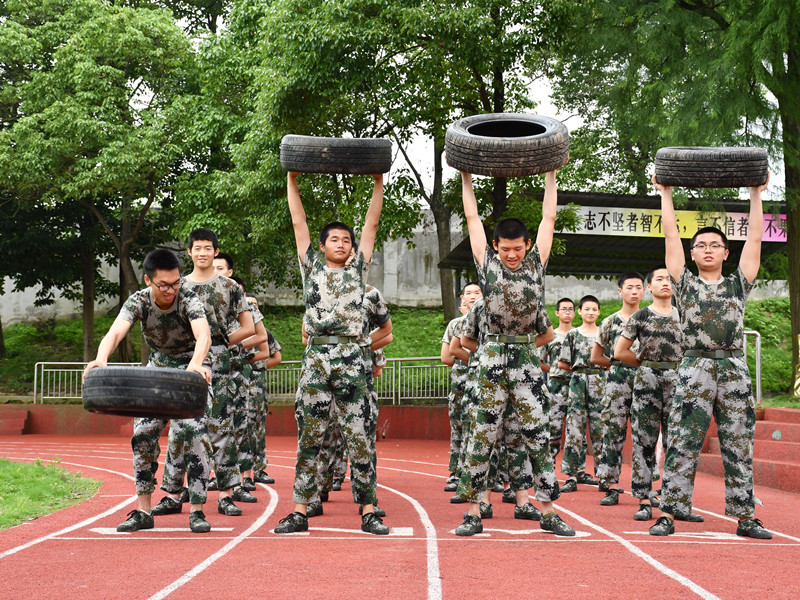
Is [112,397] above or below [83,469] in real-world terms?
above

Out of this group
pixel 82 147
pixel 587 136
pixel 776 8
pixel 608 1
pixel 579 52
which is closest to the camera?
pixel 776 8

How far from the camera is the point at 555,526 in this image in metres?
6.37

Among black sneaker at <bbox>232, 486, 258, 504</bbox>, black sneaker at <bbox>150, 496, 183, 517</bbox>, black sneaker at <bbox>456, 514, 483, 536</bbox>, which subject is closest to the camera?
black sneaker at <bbox>456, 514, 483, 536</bbox>

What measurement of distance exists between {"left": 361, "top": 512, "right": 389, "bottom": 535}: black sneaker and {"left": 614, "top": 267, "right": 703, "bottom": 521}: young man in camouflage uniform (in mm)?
2609

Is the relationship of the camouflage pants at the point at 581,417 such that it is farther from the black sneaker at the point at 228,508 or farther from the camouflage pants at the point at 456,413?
the black sneaker at the point at 228,508

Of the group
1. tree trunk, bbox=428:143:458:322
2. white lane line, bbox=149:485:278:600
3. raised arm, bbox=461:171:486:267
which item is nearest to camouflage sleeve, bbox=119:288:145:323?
white lane line, bbox=149:485:278:600

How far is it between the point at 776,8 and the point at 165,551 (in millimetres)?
10415

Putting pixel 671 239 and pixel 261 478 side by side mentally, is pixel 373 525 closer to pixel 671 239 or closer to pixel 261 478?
pixel 671 239

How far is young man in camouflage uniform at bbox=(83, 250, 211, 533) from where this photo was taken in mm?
6298

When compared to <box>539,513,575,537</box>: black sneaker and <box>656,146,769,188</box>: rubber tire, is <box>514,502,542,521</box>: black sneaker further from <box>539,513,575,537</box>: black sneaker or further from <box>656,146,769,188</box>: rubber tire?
<box>656,146,769,188</box>: rubber tire

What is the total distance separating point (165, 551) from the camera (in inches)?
221

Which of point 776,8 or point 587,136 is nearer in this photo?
point 776,8

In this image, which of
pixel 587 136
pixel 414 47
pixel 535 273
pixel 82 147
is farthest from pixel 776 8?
pixel 82 147

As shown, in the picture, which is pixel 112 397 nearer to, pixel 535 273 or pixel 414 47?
pixel 535 273
